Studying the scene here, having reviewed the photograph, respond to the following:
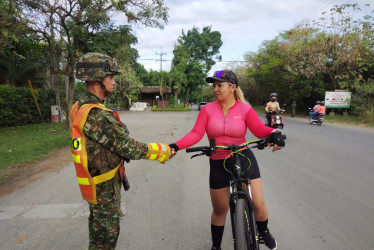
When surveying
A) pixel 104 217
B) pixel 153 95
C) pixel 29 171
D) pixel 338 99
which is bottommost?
pixel 29 171

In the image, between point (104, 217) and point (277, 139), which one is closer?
point (104, 217)

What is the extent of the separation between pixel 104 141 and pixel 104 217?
60cm

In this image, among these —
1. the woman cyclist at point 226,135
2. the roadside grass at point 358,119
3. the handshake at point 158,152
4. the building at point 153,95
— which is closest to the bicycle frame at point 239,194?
the woman cyclist at point 226,135

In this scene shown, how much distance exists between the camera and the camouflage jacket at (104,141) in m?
1.97

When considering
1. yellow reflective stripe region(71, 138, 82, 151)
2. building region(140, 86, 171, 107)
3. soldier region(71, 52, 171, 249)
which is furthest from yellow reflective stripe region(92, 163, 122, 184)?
building region(140, 86, 171, 107)

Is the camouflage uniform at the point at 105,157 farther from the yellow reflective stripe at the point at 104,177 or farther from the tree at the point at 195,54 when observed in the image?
the tree at the point at 195,54

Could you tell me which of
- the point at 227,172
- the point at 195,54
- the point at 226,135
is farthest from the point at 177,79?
the point at 227,172

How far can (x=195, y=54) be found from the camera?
53.2 m

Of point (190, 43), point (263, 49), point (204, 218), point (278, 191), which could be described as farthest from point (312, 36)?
point (190, 43)

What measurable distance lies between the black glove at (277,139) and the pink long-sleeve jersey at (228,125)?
0.45 feet

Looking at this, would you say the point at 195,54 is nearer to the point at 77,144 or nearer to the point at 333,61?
the point at 333,61

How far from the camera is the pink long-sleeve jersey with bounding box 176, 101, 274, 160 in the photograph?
261 centimetres

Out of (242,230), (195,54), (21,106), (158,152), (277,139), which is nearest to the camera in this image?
(242,230)

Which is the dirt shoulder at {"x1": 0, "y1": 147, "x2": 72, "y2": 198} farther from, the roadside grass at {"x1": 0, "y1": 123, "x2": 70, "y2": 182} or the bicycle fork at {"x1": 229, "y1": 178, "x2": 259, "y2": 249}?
the bicycle fork at {"x1": 229, "y1": 178, "x2": 259, "y2": 249}
